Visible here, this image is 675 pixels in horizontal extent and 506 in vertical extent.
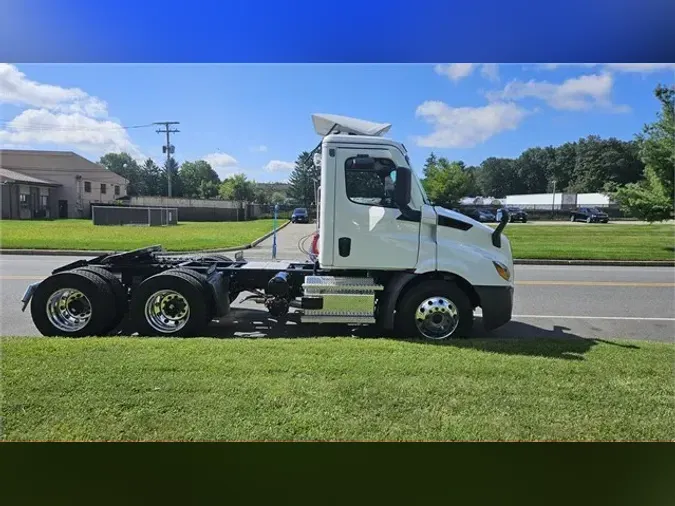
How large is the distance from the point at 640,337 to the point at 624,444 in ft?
12.7

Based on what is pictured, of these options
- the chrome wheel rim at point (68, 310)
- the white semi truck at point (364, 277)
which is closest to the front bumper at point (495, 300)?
the white semi truck at point (364, 277)

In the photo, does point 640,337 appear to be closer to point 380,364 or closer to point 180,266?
point 380,364

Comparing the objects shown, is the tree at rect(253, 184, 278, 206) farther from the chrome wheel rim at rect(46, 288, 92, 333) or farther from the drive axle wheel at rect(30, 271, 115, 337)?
the chrome wheel rim at rect(46, 288, 92, 333)

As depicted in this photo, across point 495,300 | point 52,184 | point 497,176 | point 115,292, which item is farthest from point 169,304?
point 497,176

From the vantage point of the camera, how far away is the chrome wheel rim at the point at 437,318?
18.0 ft

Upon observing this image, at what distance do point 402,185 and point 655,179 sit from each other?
450 inches

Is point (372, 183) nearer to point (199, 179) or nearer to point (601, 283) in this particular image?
point (199, 179)

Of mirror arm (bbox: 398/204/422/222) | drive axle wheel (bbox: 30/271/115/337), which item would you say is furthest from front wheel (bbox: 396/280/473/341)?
drive axle wheel (bbox: 30/271/115/337)

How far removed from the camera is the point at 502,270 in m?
5.59

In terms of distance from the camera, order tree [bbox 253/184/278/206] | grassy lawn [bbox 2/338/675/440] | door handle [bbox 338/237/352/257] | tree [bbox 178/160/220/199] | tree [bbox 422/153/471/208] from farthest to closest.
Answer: tree [bbox 253/184/278/206]
tree [bbox 178/160/220/199]
tree [bbox 422/153/471/208]
door handle [bbox 338/237/352/257]
grassy lawn [bbox 2/338/675/440]

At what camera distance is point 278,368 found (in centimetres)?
419

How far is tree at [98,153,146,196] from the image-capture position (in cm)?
660

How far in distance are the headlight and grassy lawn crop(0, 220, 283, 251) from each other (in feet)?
12.6

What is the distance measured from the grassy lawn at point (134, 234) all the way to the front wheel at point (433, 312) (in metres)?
3.29
